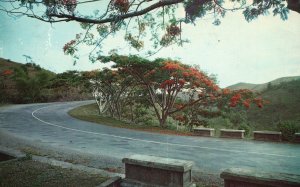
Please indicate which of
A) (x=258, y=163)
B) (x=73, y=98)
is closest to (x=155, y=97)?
(x=258, y=163)

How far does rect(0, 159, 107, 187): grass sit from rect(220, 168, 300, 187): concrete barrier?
308cm

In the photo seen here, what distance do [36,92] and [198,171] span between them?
1763 inches

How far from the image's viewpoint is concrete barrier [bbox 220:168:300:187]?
448 centimetres

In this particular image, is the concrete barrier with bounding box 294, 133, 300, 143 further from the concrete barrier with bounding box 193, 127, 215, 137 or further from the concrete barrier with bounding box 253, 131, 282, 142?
the concrete barrier with bounding box 193, 127, 215, 137

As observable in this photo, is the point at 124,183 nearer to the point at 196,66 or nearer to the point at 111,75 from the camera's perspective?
the point at 196,66

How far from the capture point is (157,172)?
18.8ft

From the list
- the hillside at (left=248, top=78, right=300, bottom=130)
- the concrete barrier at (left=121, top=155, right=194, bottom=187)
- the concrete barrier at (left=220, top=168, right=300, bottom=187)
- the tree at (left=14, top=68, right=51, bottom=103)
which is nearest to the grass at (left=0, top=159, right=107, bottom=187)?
the concrete barrier at (left=121, top=155, right=194, bottom=187)

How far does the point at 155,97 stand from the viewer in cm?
2289

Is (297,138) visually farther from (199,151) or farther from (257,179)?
(257,179)

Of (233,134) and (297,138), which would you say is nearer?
(297,138)

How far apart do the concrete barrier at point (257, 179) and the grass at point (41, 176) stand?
10.1 feet

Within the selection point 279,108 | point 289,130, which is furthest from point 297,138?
point 279,108

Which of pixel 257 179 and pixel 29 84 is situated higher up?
pixel 29 84

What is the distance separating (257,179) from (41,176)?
5.19m
